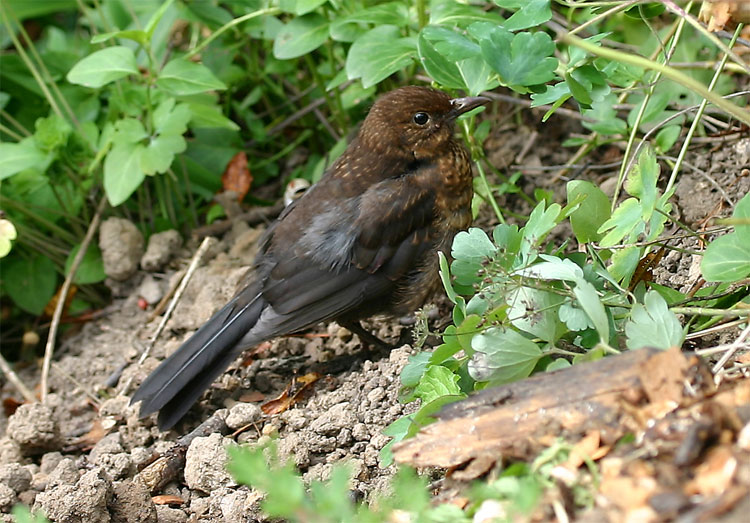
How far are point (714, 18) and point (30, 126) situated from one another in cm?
410

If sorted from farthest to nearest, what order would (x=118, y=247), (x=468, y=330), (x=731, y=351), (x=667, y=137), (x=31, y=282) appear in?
(x=31, y=282) → (x=118, y=247) → (x=667, y=137) → (x=468, y=330) → (x=731, y=351)

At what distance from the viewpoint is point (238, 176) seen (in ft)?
17.6

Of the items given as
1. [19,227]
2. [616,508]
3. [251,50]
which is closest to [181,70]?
[251,50]

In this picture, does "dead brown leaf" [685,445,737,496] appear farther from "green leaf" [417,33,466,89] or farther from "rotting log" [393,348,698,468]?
"green leaf" [417,33,466,89]

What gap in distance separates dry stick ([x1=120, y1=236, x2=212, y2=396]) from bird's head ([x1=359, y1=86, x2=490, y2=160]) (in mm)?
1157

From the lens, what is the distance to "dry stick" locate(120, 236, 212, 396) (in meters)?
4.39

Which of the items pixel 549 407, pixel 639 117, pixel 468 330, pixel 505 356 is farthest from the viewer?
pixel 639 117

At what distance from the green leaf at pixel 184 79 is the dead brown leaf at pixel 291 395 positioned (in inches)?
62.0

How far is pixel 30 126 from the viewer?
5.55 meters

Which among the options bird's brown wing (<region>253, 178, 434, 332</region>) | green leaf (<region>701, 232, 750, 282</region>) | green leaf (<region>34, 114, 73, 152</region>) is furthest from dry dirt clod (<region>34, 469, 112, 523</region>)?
green leaf (<region>34, 114, 73, 152</region>)

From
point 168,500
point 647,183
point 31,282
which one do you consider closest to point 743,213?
point 647,183

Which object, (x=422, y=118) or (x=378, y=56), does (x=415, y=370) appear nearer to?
(x=422, y=118)

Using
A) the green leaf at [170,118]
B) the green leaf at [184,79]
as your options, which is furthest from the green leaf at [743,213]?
the green leaf at [170,118]

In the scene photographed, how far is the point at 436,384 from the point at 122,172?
238 cm
